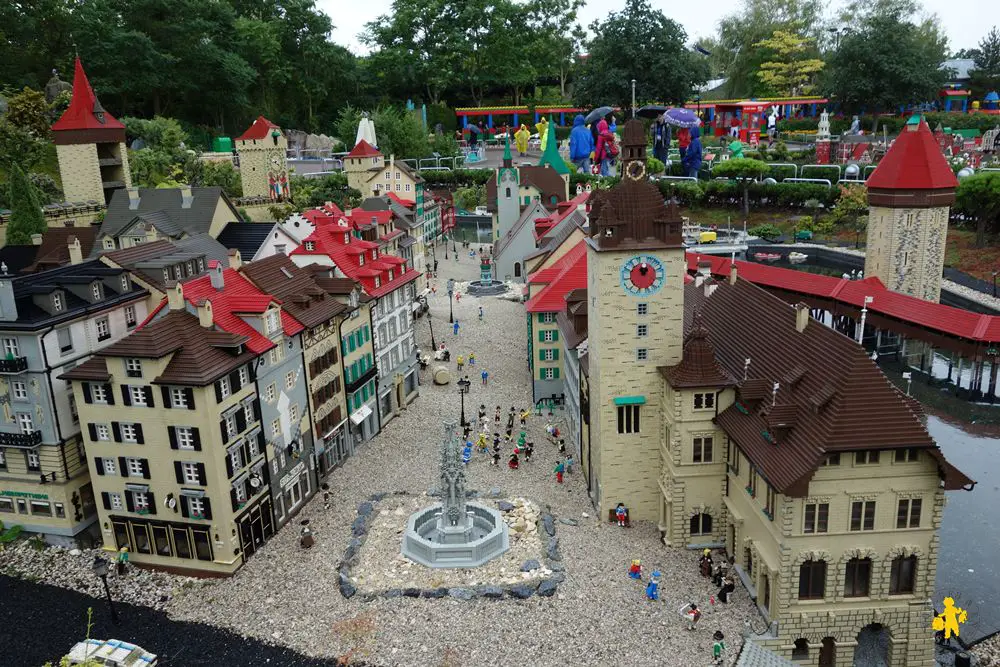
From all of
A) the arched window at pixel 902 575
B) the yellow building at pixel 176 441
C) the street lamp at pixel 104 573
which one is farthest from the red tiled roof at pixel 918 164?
the street lamp at pixel 104 573

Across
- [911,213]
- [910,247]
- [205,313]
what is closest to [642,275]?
[205,313]

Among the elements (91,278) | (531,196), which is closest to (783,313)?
(91,278)

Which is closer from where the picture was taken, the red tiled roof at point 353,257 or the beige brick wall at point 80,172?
the red tiled roof at point 353,257

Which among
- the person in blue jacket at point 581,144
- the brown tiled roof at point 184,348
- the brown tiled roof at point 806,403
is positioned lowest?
the brown tiled roof at point 806,403

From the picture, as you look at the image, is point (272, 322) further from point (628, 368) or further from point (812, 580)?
point (812, 580)

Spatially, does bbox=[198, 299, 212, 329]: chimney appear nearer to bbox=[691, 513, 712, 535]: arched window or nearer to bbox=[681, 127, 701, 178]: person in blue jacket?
bbox=[691, 513, 712, 535]: arched window

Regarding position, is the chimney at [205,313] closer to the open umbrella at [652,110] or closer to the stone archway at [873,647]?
the stone archway at [873,647]
